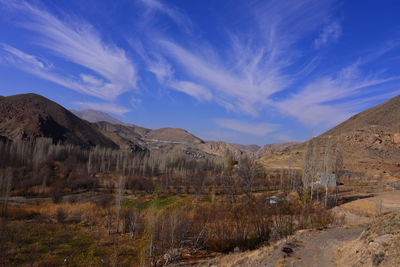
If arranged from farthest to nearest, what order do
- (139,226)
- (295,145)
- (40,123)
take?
(295,145) < (40,123) < (139,226)

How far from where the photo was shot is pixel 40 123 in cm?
10862

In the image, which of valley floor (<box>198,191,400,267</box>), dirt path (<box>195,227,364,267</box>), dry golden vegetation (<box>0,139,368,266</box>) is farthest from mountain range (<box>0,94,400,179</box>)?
dirt path (<box>195,227,364,267</box>)

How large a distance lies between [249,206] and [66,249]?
Result: 1467 centimetres

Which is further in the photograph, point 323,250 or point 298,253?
point 323,250

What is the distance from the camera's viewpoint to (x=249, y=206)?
1773 cm

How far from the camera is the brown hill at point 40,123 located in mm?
99688

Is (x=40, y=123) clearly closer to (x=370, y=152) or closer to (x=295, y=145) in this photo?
(x=295, y=145)

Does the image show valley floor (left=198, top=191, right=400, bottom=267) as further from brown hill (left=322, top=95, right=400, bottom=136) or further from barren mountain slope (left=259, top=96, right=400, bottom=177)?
brown hill (left=322, top=95, right=400, bottom=136)

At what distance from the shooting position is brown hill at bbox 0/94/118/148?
9969cm

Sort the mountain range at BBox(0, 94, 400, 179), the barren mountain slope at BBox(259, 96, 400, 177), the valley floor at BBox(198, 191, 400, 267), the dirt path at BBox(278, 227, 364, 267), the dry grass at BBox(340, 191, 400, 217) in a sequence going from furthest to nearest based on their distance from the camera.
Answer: the mountain range at BBox(0, 94, 400, 179), the barren mountain slope at BBox(259, 96, 400, 177), the dry grass at BBox(340, 191, 400, 217), the dirt path at BBox(278, 227, 364, 267), the valley floor at BBox(198, 191, 400, 267)

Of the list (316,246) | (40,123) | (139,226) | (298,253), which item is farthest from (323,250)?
(40,123)

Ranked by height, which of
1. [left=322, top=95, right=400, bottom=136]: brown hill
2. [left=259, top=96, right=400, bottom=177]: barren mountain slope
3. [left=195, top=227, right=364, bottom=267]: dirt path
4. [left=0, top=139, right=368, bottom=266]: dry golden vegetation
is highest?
[left=322, top=95, right=400, bottom=136]: brown hill

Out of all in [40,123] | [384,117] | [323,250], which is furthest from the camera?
[40,123]

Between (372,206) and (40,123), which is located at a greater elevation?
(40,123)
